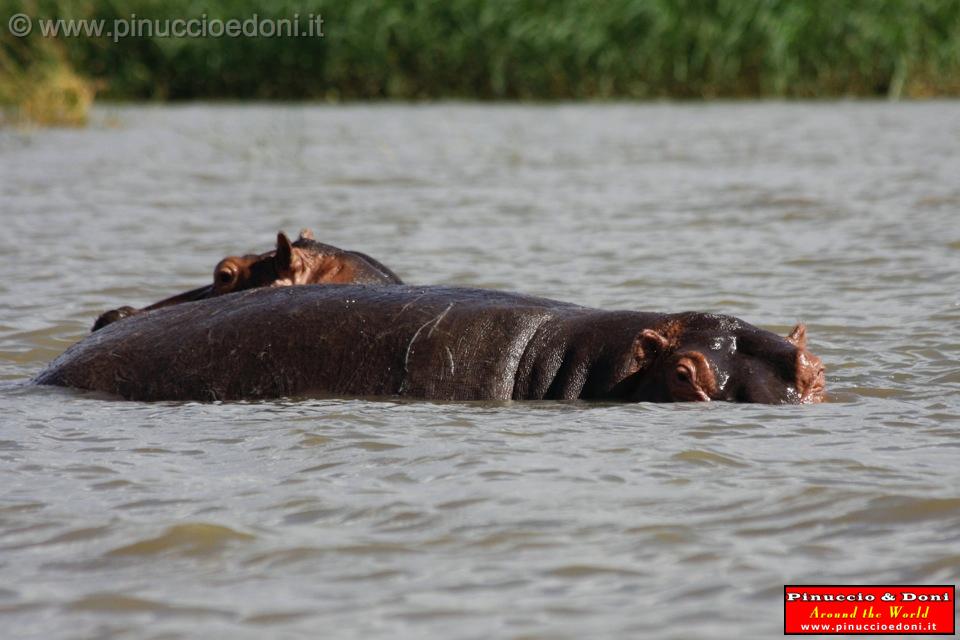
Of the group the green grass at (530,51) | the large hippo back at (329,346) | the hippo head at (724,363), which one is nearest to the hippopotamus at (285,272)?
the large hippo back at (329,346)

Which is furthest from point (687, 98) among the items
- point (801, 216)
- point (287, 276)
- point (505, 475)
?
point (505, 475)

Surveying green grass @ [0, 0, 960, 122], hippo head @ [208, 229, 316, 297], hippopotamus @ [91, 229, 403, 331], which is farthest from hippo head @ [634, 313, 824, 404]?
green grass @ [0, 0, 960, 122]

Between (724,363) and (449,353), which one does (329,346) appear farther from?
(724,363)

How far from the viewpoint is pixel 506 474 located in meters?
4.57

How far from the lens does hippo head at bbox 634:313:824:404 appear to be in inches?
210

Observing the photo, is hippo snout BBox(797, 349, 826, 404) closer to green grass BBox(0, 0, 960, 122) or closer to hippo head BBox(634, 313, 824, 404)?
hippo head BBox(634, 313, 824, 404)

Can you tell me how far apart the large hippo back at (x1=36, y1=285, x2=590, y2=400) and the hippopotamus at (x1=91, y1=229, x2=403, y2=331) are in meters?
0.29

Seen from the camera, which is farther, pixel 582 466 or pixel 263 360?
pixel 263 360

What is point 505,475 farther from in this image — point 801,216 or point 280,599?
point 801,216

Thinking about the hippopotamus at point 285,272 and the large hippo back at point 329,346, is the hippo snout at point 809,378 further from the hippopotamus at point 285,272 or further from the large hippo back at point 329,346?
the hippopotamus at point 285,272

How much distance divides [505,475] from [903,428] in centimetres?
134

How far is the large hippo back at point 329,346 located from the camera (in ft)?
18.0

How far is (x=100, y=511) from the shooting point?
4.27 m

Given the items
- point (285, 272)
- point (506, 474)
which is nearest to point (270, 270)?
point (285, 272)
